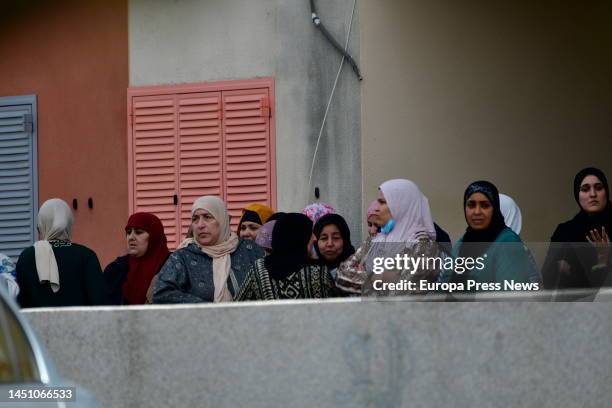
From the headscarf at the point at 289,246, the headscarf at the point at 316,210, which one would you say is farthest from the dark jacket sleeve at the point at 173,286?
the headscarf at the point at 316,210

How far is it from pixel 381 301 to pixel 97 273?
298cm

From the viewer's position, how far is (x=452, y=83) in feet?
39.2

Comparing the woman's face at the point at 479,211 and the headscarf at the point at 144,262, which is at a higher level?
the woman's face at the point at 479,211

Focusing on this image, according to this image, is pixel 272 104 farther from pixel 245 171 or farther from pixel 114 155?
pixel 114 155

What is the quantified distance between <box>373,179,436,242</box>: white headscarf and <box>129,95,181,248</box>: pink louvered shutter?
4.71 meters

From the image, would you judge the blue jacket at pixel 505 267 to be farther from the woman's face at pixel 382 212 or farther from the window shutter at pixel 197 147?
the window shutter at pixel 197 147

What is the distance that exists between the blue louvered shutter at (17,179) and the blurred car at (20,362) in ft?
30.2

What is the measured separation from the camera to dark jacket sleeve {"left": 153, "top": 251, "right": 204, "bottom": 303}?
8.31 meters

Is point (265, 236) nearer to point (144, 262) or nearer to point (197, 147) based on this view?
point (144, 262)

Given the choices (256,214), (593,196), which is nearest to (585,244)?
(593,196)

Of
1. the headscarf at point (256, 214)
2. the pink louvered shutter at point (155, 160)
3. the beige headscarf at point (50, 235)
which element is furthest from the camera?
the pink louvered shutter at point (155, 160)

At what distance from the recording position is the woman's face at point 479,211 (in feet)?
26.6

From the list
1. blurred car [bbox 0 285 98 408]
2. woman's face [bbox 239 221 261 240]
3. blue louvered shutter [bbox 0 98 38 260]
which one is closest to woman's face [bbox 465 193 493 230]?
woman's face [bbox 239 221 261 240]

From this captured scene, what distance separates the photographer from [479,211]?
26.8 ft
